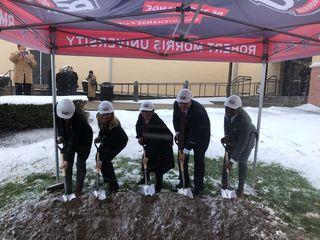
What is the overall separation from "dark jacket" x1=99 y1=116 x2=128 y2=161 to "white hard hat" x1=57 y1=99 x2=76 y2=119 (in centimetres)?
44

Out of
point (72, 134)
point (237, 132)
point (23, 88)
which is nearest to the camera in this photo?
point (72, 134)

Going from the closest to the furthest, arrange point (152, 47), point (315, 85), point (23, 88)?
point (152, 47) < point (23, 88) < point (315, 85)

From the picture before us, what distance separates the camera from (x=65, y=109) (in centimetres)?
461

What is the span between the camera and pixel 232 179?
6367 millimetres

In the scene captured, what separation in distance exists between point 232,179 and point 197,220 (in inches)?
76.3

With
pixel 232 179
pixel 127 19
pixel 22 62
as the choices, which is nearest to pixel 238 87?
pixel 22 62

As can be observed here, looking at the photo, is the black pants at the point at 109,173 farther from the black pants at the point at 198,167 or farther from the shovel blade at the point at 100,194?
the black pants at the point at 198,167

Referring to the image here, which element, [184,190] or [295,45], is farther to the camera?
[295,45]

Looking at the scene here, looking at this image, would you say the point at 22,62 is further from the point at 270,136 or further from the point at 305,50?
the point at 305,50

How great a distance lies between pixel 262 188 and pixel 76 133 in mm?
3066

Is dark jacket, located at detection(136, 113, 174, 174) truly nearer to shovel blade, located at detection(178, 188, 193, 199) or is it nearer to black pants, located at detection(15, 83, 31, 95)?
shovel blade, located at detection(178, 188, 193, 199)

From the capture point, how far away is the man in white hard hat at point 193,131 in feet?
16.2

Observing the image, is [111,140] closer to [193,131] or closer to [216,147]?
[193,131]

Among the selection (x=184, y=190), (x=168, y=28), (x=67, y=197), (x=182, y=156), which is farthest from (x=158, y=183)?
(x=168, y=28)
